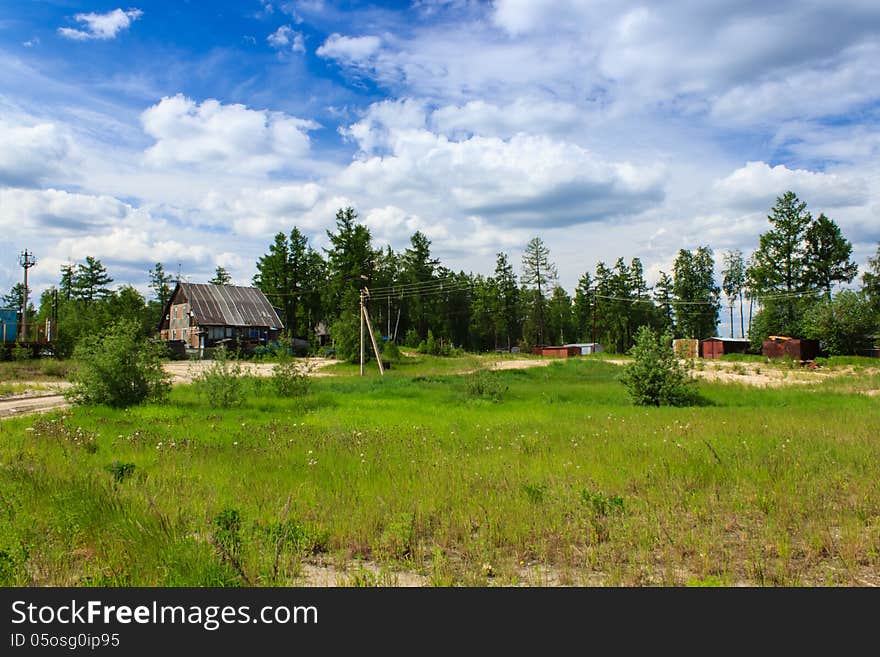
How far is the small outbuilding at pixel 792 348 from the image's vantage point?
51250mm

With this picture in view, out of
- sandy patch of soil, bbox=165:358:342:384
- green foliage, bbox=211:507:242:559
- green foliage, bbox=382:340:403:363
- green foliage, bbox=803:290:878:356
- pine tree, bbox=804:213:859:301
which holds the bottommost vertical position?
sandy patch of soil, bbox=165:358:342:384

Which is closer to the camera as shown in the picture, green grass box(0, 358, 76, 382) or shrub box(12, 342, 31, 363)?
green grass box(0, 358, 76, 382)

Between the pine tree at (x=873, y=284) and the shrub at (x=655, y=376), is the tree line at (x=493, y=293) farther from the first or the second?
the shrub at (x=655, y=376)

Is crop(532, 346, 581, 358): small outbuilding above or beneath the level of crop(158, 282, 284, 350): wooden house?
beneath

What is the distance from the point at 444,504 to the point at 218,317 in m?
67.8

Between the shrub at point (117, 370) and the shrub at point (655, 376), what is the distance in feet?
59.0

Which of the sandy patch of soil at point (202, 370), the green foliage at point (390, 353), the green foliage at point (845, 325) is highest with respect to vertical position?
the green foliage at point (845, 325)

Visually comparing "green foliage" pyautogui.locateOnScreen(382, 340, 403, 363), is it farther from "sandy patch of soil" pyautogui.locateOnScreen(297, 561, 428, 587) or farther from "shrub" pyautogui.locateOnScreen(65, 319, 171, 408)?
"sandy patch of soil" pyautogui.locateOnScreen(297, 561, 428, 587)

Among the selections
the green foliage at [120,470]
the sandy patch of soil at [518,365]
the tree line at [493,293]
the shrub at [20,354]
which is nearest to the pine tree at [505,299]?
the tree line at [493,293]

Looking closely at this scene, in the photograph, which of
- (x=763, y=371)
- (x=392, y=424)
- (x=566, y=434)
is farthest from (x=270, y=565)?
(x=763, y=371)

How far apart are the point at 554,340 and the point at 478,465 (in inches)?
4347

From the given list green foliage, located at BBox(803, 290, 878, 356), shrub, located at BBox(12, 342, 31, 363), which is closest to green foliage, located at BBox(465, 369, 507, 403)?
shrub, located at BBox(12, 342, 31, 363)

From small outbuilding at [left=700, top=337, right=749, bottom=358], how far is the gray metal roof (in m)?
49.4

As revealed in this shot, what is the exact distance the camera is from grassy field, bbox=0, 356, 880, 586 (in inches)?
209
